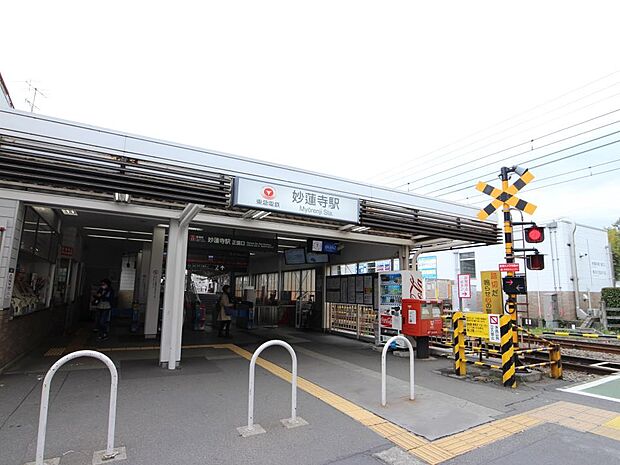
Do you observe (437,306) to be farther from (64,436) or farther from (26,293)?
(26,293)

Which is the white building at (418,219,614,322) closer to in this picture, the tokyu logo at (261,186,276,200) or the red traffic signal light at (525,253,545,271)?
the red traffic signal light at (525,253,545,271)

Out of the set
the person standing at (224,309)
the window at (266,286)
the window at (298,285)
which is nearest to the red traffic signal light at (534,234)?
the person standing at (224,309)

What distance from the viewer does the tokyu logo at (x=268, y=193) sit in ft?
20.3

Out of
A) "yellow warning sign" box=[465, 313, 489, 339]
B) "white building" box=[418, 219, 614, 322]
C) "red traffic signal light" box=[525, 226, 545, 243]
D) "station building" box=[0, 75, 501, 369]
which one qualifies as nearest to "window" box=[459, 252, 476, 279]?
"white building" box=[418, 219, 614, 322]

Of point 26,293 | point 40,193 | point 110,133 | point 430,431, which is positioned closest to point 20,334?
point 26,293

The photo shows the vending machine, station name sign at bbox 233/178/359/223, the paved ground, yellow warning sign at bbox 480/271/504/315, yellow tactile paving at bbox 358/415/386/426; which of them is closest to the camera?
the paved ground

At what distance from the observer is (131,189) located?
18.6 feet

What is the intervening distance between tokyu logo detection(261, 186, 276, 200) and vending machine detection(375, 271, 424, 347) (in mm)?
5435

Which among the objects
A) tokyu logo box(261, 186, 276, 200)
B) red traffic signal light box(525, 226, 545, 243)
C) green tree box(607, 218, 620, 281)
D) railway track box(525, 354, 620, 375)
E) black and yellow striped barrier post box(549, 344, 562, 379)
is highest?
green tree box(607, 218, 620, 281)

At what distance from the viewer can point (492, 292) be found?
26.5 ft

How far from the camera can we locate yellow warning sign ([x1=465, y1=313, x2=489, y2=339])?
23.7 ft

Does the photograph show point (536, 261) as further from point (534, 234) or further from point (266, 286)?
point (266, 286)

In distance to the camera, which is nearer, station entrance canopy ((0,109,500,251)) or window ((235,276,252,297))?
station entrance canopy ((0,109,500,251))

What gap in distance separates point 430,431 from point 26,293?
27.6ft
